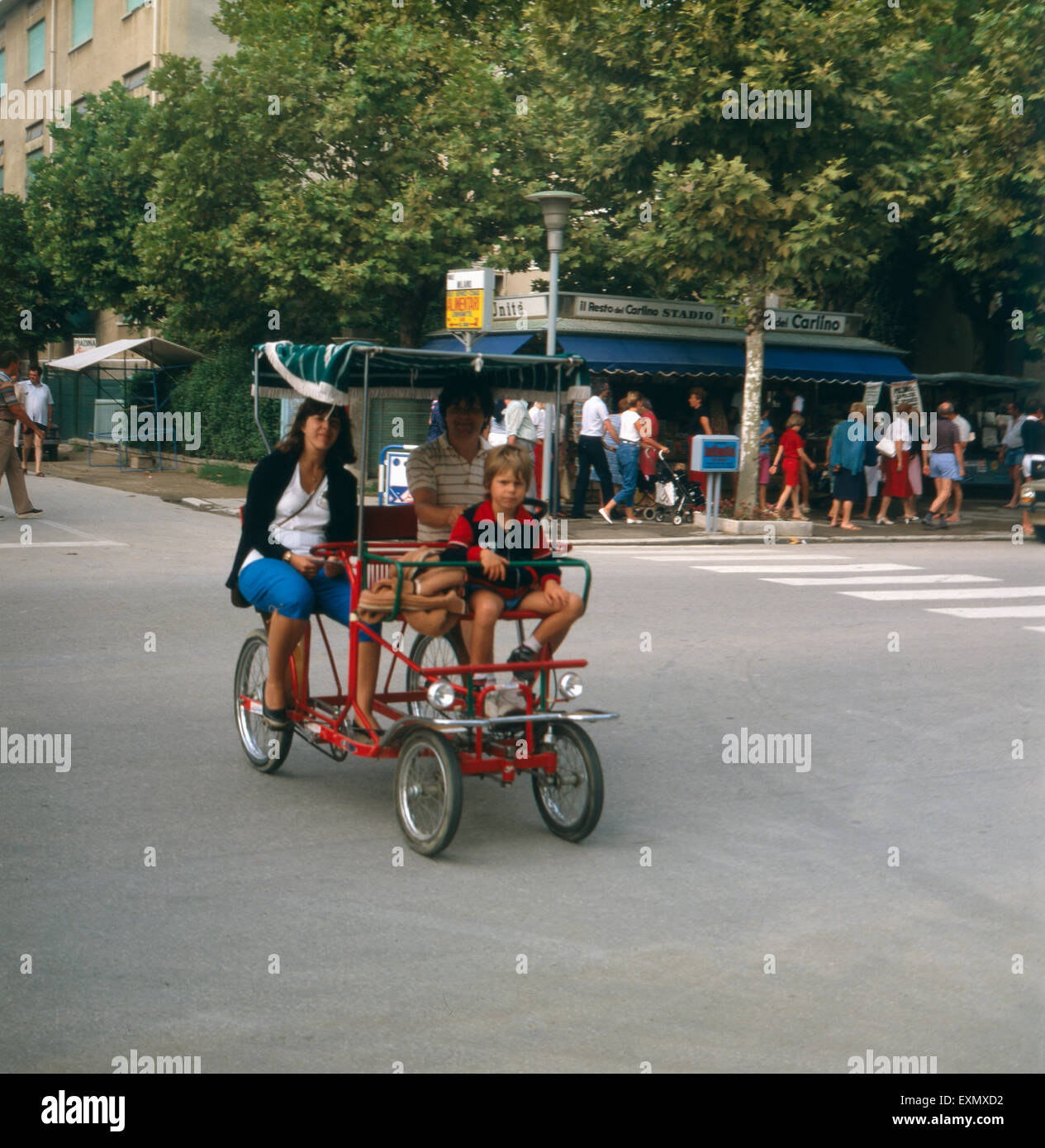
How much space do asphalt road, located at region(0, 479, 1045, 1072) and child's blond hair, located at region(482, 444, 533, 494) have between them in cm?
142

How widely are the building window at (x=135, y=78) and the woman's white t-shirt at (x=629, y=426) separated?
906 inches

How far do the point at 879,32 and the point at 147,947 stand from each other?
20117 millimetres

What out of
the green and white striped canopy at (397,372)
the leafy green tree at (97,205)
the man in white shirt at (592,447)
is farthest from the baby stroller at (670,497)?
the leafy green tree at (97,205)

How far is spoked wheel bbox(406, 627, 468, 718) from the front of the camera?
6535mm

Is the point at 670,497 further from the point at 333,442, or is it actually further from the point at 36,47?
the point at 36,47

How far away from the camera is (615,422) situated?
2120 centimetres

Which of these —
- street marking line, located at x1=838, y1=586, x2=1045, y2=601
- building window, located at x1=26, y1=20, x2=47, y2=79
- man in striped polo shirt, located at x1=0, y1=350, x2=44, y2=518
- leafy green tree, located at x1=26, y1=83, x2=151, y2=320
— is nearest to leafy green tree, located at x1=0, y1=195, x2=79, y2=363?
leafy green tree, located at x1=26, y1=83, x2=151, y2=320

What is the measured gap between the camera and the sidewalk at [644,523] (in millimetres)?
19344

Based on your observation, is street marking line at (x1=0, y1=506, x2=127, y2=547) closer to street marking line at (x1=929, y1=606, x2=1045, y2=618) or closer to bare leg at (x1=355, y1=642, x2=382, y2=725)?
street marking line at (x1=929, y1=606, x2=1045, y2=618)

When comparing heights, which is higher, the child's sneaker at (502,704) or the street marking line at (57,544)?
the child's sneaker at (502,704)

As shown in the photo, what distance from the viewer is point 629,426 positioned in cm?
2058

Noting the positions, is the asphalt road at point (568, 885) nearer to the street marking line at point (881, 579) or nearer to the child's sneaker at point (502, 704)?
the child's sneaker at point (502, 704)
